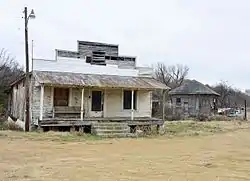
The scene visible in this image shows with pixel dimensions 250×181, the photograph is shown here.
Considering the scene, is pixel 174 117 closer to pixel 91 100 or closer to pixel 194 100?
pixel 194 100

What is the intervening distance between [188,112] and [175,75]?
152 ft

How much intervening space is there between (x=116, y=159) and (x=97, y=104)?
12762 millimetres

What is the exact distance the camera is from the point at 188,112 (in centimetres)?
4909

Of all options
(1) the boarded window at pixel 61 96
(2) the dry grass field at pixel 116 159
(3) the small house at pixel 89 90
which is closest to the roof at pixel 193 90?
(3) the small house at pixel 89 90

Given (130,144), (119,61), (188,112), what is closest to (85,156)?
(130,144)

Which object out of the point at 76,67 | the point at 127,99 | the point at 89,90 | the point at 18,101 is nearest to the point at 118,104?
the point at 127,99

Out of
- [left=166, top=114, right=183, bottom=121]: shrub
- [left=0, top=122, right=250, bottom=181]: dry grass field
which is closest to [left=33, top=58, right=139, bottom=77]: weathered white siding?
[left=0, top=122, right=250, bottom=181]: dry grass field

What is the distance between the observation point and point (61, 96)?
25.5m

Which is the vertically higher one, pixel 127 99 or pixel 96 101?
pixel 127 99

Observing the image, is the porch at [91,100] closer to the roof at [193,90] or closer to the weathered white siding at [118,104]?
the weathered white siding at [118,104]

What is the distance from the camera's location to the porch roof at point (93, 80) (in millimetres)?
24195

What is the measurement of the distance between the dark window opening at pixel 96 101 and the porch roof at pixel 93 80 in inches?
40.4

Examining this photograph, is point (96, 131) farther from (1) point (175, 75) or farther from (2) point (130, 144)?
(1) point (175, 75)

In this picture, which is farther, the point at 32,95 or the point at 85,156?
the point at 32,95
